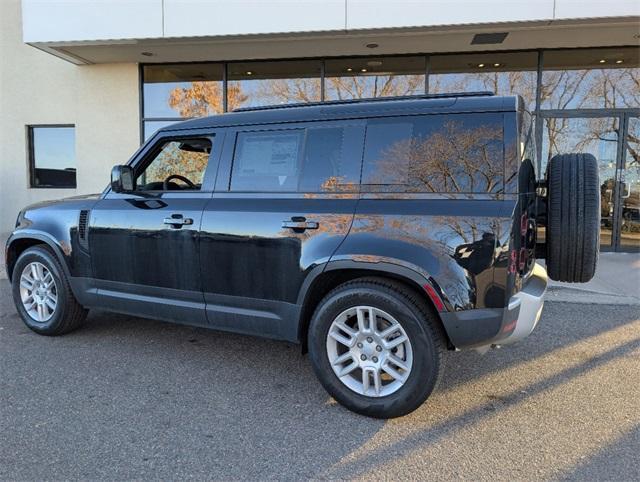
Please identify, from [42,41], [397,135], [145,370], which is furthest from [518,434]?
[42,41]

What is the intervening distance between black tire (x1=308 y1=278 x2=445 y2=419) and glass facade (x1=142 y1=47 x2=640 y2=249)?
22.6 ft

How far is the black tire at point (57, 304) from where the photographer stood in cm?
451

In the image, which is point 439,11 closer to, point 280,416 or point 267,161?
point 267,161

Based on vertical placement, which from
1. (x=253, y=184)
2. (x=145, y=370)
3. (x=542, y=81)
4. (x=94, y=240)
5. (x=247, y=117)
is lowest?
(x=145, y=370)

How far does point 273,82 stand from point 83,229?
21.3 ft

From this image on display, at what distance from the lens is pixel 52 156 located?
1138cm

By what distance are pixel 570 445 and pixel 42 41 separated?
9538mm

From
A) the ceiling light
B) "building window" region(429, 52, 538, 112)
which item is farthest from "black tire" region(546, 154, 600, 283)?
"building window" region(429, 52, 538, 112)

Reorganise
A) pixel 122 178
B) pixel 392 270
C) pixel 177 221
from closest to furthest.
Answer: pixel 392 270 → pixel 177 221 → pixel 122 178

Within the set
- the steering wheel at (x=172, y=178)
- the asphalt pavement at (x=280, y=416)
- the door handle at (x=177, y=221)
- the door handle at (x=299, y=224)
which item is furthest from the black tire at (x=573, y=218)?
the steering wheel at (x=172, y=178)

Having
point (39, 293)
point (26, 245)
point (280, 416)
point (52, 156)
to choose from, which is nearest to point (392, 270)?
point (280, 416)

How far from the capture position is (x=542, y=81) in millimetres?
9094

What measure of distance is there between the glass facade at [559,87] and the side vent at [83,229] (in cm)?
636

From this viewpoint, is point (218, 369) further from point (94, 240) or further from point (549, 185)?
point (549, 185)
